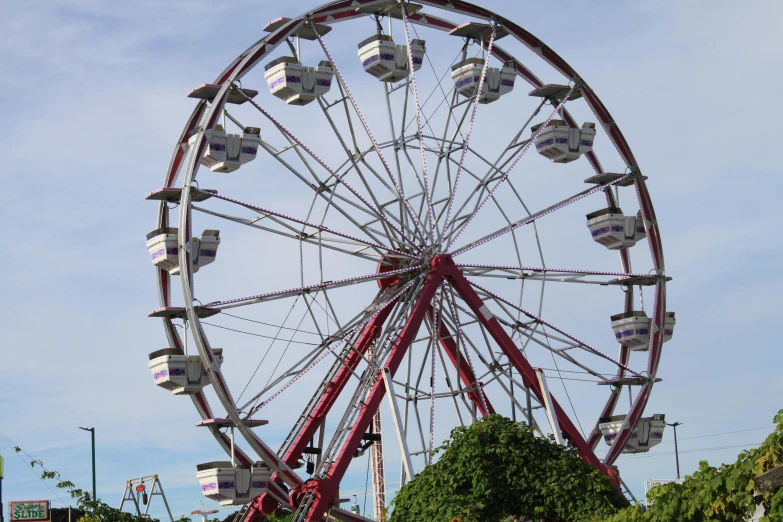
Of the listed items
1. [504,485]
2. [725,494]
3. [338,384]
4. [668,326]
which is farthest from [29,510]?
[725,494]

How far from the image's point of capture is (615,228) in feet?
133

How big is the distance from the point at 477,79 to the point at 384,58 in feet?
9.33

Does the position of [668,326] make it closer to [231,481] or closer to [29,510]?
[231,481]

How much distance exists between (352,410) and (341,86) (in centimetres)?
821

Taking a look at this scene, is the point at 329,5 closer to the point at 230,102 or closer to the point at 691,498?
the point at 230,102

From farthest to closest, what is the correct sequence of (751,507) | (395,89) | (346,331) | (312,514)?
1. (395,89)
2. (346,331)
3. (312,514)
4. (751,507)

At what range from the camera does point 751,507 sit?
17.3 meters

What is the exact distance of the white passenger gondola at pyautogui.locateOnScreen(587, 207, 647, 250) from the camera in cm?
4041

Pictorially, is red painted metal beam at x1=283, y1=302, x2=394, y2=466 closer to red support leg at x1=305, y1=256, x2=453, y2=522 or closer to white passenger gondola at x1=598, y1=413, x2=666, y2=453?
red support leg at x1=305, y1=256, x2=453, y2=522

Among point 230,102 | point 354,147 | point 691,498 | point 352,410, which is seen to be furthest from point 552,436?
point 691,498

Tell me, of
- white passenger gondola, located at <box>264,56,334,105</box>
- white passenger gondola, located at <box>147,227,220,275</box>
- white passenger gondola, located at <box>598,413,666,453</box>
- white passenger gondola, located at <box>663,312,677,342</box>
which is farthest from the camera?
white passenger gondola, located at <box>663,312,677,342</box>

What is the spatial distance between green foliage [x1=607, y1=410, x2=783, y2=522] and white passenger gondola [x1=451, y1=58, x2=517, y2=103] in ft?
66.3

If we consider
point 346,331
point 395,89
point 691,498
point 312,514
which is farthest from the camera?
point 395,89

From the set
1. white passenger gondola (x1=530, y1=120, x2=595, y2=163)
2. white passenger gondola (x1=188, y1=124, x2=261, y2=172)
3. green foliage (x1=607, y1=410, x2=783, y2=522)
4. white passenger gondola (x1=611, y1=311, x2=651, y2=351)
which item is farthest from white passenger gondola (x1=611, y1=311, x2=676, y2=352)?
green foliage (x1=607, y1=410, x2=783, y2=522)
